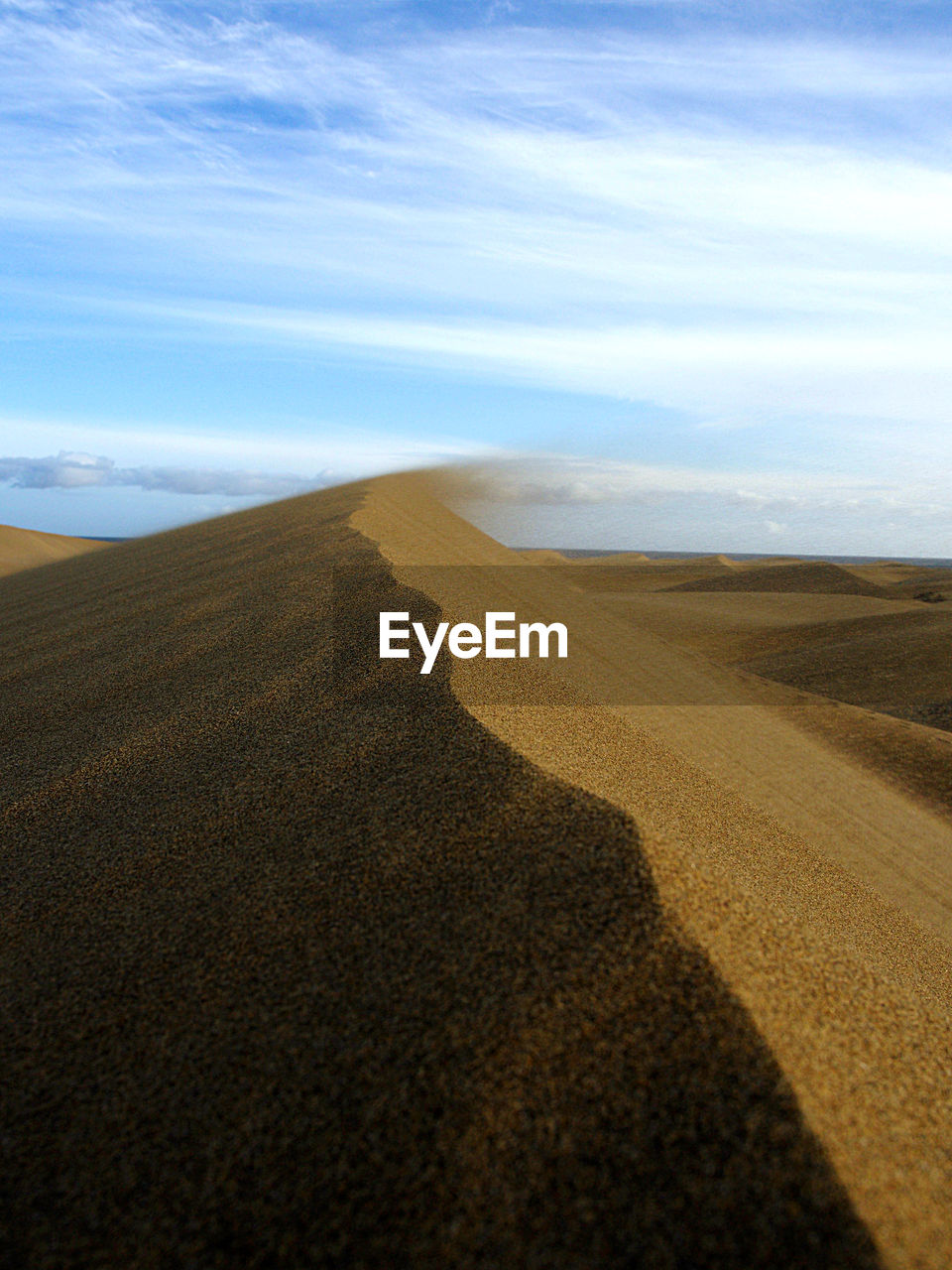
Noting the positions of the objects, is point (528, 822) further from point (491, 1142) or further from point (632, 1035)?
point (491, 1142)

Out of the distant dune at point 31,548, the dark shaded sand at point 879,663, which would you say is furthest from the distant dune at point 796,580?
the distant dune at point 31,548

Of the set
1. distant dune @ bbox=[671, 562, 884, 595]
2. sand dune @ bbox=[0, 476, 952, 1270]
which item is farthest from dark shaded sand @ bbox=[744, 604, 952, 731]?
distant dune @ bbox=[671, 562, 884, 595]

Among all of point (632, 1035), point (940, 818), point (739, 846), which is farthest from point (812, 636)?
point (632, 1035)

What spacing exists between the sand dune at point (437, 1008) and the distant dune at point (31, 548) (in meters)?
13.8

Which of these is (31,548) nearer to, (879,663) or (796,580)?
(796,580)

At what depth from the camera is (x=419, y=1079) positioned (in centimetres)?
151

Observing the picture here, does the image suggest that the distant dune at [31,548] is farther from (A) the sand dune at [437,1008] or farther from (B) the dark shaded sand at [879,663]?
(A) the sand dune at [437,1008]

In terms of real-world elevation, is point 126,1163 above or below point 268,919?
below

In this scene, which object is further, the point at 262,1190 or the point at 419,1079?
the point at 419,1079

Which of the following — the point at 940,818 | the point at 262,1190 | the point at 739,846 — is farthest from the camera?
the point at 940,818

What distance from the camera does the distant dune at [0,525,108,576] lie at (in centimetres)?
1631

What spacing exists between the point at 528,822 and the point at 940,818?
3.72 metres

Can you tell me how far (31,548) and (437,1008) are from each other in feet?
66.2

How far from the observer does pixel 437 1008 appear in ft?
5.36
